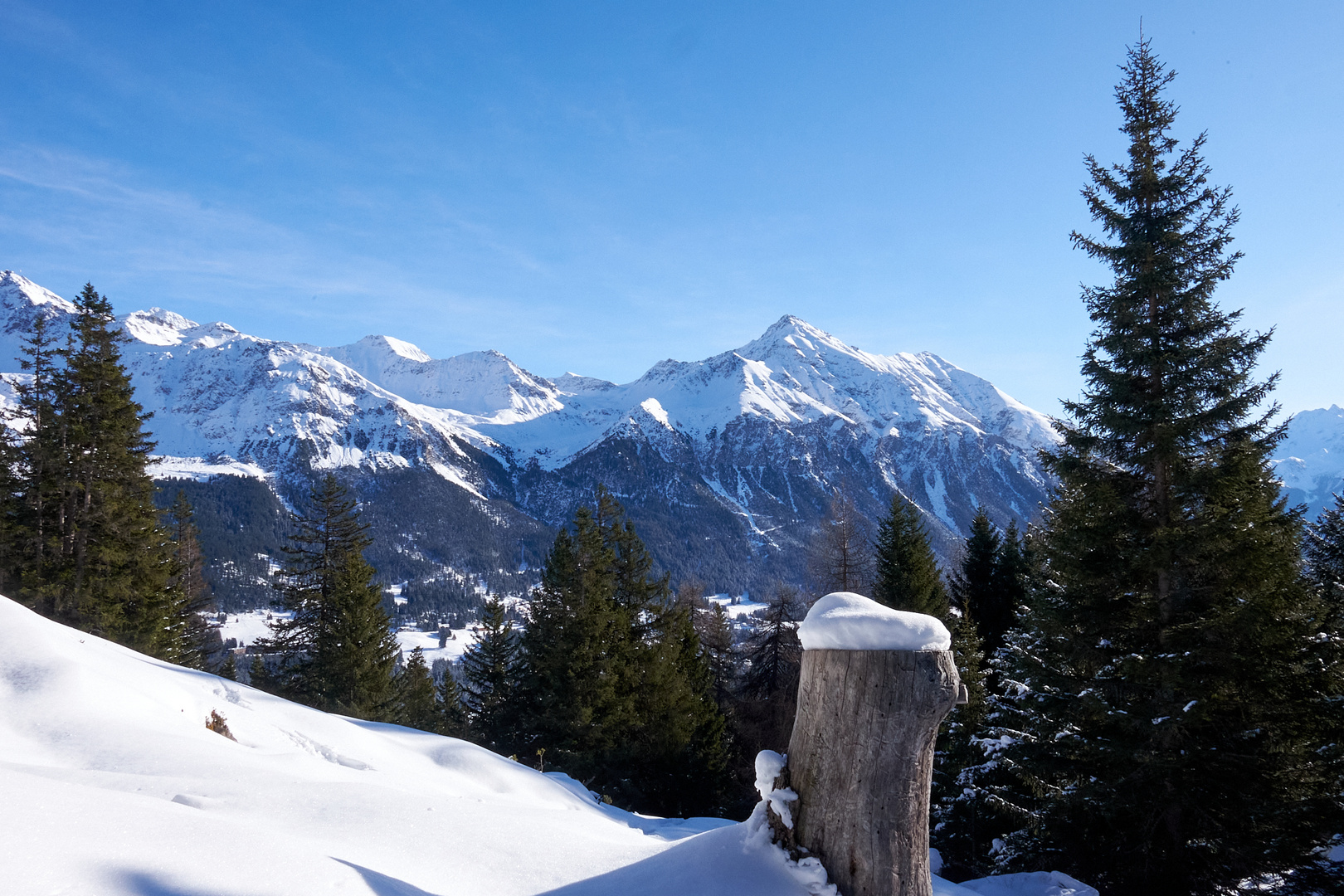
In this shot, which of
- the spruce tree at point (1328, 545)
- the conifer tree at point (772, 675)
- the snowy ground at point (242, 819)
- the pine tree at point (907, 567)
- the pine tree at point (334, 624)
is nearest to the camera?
the snowy ground at point (242, 819)

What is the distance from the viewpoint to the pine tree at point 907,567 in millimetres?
21359

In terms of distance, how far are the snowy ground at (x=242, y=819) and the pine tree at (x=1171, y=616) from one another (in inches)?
93.1

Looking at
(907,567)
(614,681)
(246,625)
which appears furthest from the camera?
(246,625)

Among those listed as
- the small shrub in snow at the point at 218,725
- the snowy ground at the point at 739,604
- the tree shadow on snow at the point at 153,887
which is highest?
the tree shadow on snow at the point at 153,887

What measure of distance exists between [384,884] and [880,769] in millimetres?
2423

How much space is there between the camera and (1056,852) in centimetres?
841

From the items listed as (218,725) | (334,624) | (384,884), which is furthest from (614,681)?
(384,884)

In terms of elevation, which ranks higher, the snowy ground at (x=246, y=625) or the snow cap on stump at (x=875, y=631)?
the snow cap on stump at (x=875, y=631)

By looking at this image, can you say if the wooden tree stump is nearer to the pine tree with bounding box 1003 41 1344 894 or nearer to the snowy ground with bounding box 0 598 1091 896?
the snowy ground with bounding box 0 598 1091 896

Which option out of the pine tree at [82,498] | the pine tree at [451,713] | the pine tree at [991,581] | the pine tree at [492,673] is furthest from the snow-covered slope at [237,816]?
the pine tree at [991,581]

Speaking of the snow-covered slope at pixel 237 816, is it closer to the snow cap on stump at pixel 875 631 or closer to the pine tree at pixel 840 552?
the snow cap on stump at pixel 875 631

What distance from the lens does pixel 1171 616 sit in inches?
303

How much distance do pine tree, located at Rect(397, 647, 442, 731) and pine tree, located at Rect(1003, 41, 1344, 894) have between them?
67.7 ft

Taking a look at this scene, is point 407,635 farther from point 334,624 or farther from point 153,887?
point 153,887
